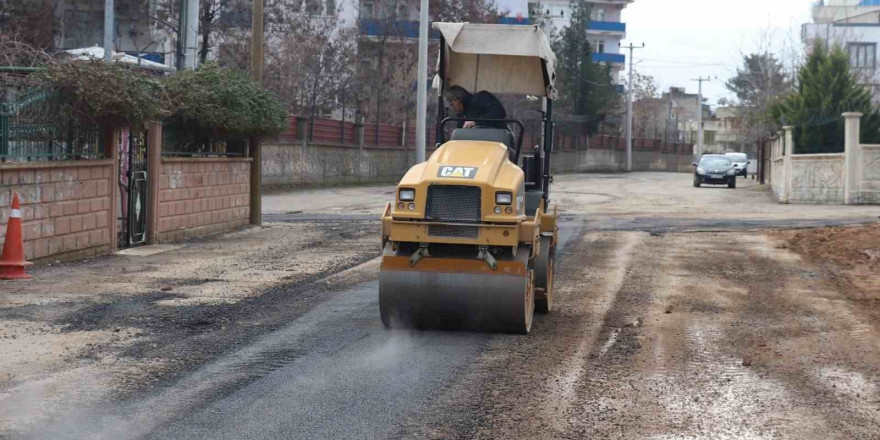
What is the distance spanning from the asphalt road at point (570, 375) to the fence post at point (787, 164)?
20480 millimetres

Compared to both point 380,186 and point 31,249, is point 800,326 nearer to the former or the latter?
point 31,249

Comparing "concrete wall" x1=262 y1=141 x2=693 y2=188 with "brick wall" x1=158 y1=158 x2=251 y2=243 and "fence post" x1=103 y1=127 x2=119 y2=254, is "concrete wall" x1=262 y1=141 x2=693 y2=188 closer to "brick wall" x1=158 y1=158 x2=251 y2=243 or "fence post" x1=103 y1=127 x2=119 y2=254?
"brick wall" x1=158 y1=158 x2=251 y2=243

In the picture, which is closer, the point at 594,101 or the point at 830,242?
the point at 830,242

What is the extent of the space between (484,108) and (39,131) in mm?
7061

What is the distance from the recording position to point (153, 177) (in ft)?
58.4

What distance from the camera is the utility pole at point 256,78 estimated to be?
2223cm

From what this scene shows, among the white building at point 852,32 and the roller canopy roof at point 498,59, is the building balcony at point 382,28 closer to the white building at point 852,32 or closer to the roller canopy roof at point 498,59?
the white building at point 852,32

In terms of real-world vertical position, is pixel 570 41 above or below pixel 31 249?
above

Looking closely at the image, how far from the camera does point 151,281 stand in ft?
43.3

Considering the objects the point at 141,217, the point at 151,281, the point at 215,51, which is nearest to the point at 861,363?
the point at 151,281

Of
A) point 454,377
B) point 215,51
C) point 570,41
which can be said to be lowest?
point 454,377

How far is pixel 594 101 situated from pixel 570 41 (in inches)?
201

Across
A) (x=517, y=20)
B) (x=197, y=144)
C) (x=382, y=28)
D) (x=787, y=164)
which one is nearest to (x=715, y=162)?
(x=787, y=164)

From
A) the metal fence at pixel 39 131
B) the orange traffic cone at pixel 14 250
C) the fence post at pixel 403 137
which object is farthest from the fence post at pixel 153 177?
the fence post at pixel 403 137
